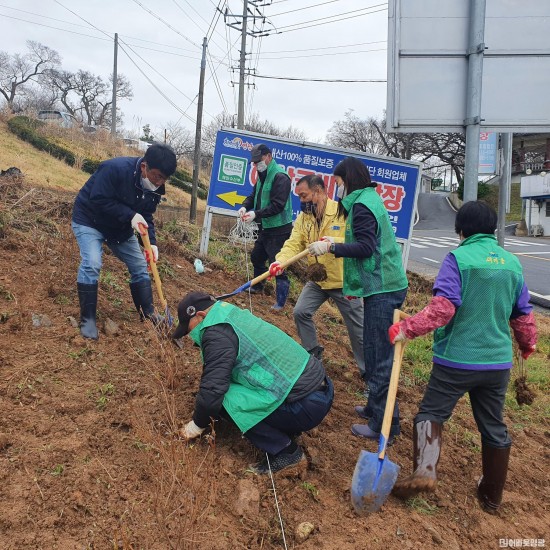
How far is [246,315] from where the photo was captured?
2832 mm

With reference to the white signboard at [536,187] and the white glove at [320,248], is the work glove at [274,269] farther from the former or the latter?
the white signboard at [536,187]

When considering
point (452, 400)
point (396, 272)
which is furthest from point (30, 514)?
point (396, 272)

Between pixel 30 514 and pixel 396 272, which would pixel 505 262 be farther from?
pixel 30 514

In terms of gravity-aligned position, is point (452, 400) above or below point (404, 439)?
above

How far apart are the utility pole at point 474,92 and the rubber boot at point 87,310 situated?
9.62ft

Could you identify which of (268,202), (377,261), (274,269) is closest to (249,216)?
(268,202)

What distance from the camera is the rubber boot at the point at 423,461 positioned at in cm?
255

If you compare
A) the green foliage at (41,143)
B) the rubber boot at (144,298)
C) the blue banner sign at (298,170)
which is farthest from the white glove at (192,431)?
the green foliage at (41,143)

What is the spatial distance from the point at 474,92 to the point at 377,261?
1.44 m

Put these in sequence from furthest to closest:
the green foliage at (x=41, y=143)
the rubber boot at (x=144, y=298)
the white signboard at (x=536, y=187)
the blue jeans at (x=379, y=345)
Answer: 1. the white signboard at (x=536, y=187)
2. the green foliage at (x=41, y=143)
3. the rubber boot at (x=144, y=298)
4. the blue jeans at (x=379, y=345)

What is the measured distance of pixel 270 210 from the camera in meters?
5.72

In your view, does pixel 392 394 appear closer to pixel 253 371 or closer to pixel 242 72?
pixel 253 371

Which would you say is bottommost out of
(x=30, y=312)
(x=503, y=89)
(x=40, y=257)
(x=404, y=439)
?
(x=404, y=439)

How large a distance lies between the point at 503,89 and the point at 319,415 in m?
2.66
